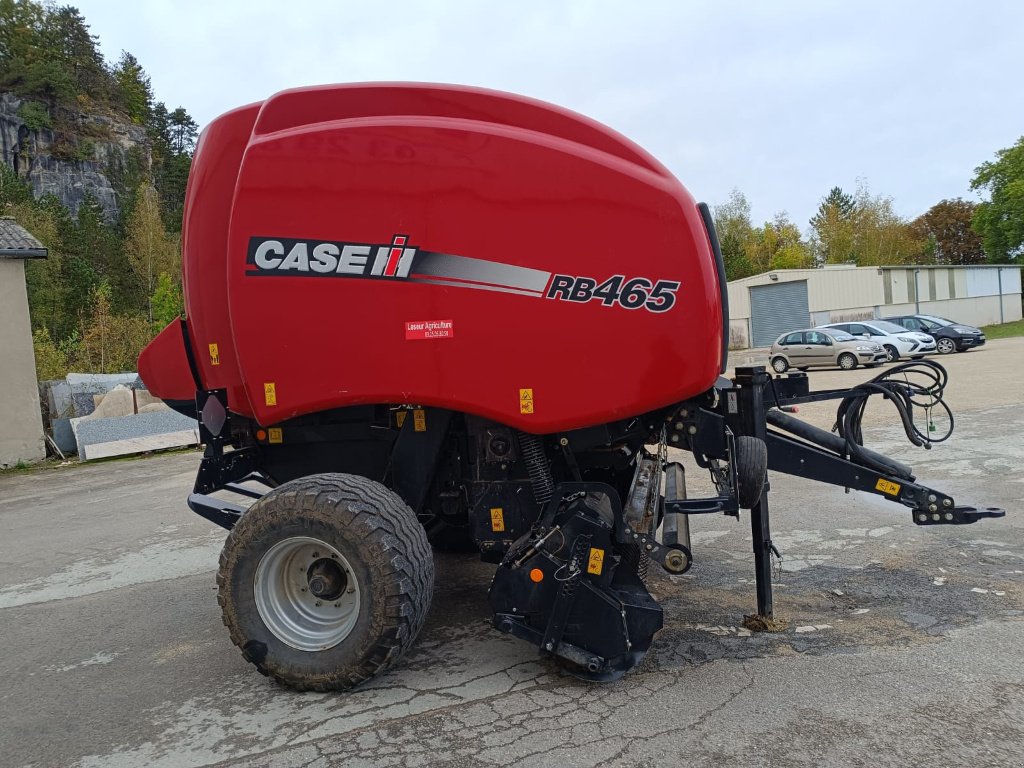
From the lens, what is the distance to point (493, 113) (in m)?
3.70

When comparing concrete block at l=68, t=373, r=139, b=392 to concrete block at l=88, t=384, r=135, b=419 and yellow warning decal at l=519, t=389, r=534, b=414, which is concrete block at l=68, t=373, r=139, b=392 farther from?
yellow warning decal at l=519, t=389, r=534, b=414

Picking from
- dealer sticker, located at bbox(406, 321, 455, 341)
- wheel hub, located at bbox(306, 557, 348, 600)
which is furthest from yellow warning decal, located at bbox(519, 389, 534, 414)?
wheel hub, located at bbox(306, 557, 348, 600)

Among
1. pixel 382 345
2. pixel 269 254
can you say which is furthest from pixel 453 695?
pixel 269 254

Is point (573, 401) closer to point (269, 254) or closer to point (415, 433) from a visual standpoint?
point (415, 433)

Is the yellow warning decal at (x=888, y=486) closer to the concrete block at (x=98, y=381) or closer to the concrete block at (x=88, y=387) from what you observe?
the concrete block at (x=88, y=387)

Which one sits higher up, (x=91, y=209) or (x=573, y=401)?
(x=91, y=209)

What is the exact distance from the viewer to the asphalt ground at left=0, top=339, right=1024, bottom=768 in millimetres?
3090

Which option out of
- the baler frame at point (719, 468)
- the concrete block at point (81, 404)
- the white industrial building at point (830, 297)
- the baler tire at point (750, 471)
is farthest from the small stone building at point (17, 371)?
the white industrial building at point (830, 297)

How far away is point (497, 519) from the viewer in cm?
402

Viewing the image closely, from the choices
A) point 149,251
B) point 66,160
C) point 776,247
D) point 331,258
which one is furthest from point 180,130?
point 331,258

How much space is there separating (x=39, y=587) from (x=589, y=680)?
5.06 metres

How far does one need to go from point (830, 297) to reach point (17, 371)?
115 feet

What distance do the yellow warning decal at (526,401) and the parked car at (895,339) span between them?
23.4 meters

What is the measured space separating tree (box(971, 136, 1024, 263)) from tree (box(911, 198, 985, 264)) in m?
8.23
